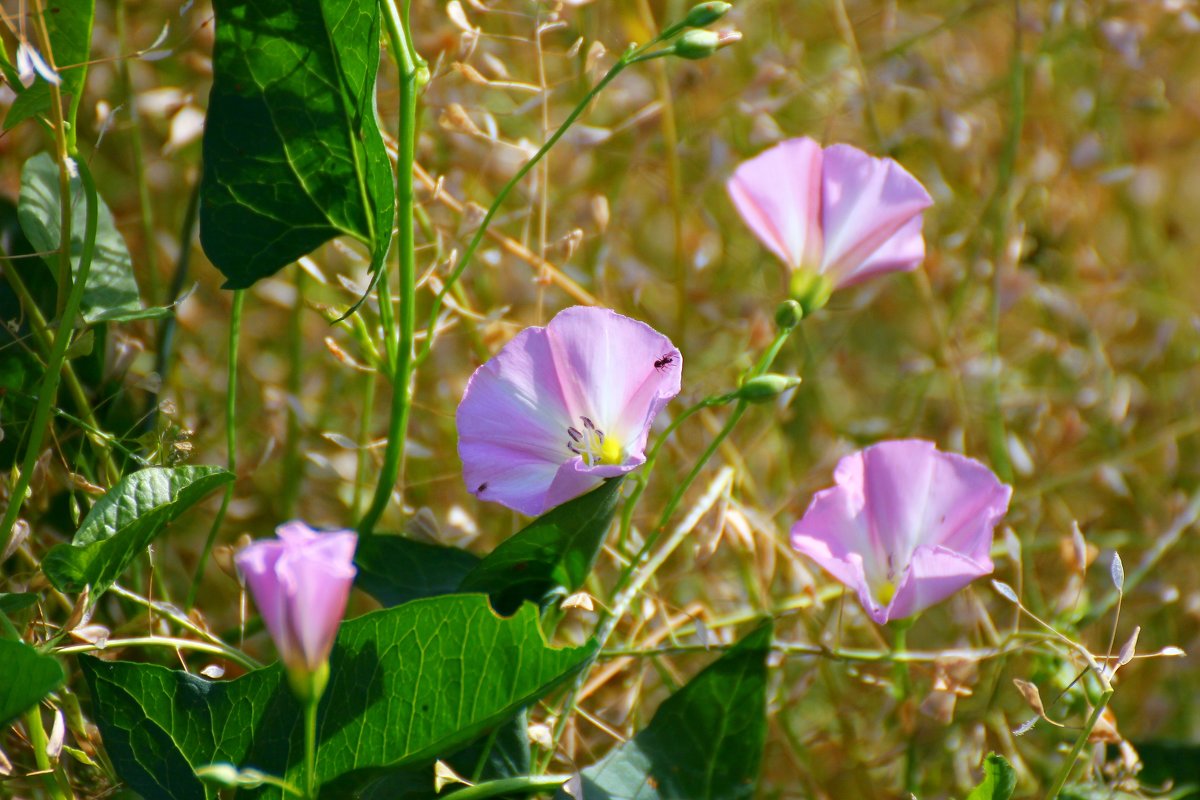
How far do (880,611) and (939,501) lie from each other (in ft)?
0.22

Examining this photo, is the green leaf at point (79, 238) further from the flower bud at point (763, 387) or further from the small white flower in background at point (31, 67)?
the flower bud at point (763, 387)

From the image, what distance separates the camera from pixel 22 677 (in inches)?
15.7

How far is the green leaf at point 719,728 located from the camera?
0.53 m

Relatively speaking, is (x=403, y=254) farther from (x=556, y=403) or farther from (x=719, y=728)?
(x=719, y=728)

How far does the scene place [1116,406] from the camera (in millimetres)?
832

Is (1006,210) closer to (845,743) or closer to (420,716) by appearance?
(845,743)

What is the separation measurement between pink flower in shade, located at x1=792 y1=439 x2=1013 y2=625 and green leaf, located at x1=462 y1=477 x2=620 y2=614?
0.35 ft

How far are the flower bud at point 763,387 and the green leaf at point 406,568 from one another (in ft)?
0.55

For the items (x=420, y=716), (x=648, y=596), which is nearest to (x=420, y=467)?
(x=648, y=596)

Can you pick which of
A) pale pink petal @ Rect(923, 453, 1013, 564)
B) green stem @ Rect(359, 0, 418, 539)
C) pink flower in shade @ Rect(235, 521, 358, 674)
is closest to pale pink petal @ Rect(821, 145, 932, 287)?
pale pink petal @ Rect(923, 453, 1013, 564)

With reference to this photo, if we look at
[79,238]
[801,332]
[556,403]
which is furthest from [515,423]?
[801,332]

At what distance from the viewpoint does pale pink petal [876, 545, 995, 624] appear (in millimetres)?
508

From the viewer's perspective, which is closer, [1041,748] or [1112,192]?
[1041,748]

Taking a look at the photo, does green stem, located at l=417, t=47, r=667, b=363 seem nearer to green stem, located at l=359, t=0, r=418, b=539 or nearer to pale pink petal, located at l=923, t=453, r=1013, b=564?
green stem, located at l=359, t=0, r=418, b=539
